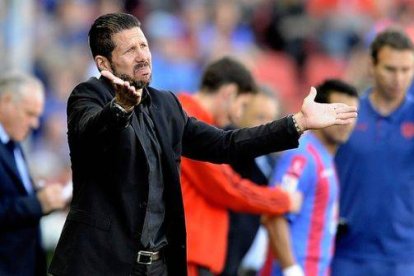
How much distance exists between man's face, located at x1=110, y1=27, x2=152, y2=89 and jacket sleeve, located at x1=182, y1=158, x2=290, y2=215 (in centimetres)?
211

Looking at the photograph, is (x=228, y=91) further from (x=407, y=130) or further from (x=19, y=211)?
(x=19, y=211)

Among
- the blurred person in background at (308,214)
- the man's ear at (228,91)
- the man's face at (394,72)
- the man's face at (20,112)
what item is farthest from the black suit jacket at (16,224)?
the man's face at (394,72)

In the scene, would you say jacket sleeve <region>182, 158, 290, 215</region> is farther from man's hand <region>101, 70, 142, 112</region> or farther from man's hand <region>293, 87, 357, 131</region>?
man's hand <region>101, 70, 142, 112</region>

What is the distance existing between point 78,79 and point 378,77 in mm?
6658

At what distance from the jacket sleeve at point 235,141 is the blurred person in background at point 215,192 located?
5.26 feet

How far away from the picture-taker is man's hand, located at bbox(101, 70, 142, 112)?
4734 millimetres

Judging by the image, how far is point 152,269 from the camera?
536 centimetres

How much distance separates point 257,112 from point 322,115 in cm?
380

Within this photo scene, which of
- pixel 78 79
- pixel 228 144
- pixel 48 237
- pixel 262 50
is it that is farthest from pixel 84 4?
pixel 228 144

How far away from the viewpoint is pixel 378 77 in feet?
26.1

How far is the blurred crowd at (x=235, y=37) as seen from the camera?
14.4 meters

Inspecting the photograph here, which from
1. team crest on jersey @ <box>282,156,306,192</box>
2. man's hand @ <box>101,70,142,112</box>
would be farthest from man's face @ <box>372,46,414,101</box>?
man's hand @ <box>101,70,142,112</box>

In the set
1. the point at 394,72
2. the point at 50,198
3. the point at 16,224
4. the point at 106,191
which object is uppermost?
the point at 394,72

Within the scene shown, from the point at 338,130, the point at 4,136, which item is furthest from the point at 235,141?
the point at 4,136
